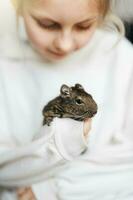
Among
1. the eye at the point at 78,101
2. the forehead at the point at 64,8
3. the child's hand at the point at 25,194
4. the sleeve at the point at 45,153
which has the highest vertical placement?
the forehead at the point at 64,8

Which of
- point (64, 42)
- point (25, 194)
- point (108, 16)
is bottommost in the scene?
point (25, 194)

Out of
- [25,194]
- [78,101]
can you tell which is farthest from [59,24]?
[25,194]

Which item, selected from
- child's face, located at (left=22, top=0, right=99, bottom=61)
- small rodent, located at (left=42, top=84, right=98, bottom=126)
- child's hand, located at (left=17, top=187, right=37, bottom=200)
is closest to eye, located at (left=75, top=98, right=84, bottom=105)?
small rodent, located at (left=42, top=84, right=98, bottom=126)

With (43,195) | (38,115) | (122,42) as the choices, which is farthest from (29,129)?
(122,42)

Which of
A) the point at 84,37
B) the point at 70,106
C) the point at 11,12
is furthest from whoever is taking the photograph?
the point at 11,12

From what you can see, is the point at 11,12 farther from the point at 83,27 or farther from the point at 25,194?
the point at 25,194

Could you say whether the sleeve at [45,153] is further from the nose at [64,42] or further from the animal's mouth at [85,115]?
the nose at [64,42]

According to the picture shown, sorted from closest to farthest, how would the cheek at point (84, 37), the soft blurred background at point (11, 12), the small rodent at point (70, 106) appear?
the small rodent at point (70, 106) < the cheek at point (84, 37) < the soft blurred background at point (11, 12)

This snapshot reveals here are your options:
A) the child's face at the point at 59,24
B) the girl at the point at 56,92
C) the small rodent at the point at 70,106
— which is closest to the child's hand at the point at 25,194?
the girl at the point at 56,92
